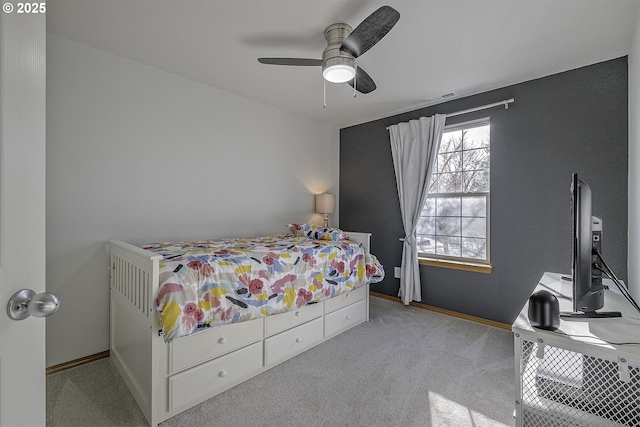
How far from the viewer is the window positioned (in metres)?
3.04

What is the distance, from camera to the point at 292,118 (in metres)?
3.71

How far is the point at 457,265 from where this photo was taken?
3.11m

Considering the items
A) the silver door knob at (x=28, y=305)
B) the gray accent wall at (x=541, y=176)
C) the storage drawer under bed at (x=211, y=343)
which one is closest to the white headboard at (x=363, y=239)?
the gray accent wall at (x=541, y=176)

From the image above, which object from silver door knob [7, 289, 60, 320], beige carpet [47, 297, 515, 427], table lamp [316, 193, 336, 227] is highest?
table lamp [316, 193, 336, 227]

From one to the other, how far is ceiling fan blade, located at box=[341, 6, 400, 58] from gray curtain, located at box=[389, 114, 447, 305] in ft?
5.78

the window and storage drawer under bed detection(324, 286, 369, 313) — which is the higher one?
the window

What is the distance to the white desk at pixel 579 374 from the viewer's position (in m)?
0.93

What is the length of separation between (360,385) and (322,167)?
2897mm

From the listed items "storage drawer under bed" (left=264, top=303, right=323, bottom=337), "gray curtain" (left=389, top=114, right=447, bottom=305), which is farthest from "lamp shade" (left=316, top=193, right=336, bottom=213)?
"storage drawer under bed" (left=264, top=303, right=323, bottom=337)

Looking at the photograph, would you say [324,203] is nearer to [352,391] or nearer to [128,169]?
[128,169]

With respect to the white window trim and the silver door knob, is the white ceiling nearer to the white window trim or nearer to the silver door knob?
the white window trim

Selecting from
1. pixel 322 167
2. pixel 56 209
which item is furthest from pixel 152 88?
pixel 322 167

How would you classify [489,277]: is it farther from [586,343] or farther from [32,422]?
[32,422]

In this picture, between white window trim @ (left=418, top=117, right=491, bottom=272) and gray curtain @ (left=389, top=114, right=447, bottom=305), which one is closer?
white window trim @ (left=418, top=117, right=491, bottom=272)
